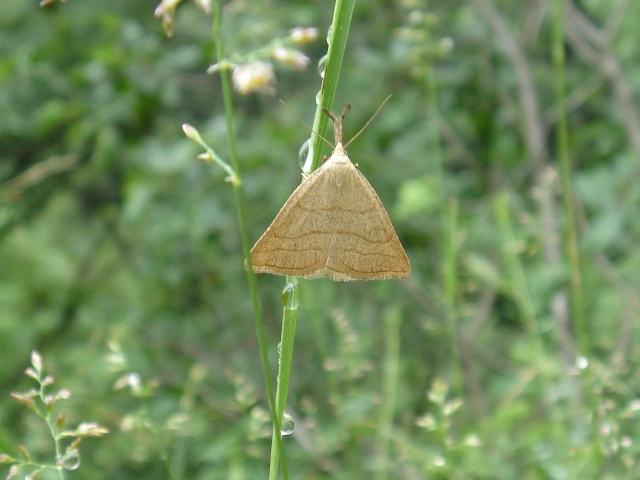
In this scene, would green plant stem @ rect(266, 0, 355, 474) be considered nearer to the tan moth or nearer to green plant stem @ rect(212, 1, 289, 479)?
green plant stem @ rect(212, 1, 289, 479)

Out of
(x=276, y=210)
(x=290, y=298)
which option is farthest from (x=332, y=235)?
(x=276, y=210)

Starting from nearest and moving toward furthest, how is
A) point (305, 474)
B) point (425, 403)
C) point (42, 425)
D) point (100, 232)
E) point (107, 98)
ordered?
point (42, 425), point (305, 474), point (107, 98), point (100, 232), point (425, 403)

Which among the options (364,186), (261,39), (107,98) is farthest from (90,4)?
(364,186)

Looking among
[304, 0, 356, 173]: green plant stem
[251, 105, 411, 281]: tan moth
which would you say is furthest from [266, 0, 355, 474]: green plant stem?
[251, 105, 411, 281]: tan moth

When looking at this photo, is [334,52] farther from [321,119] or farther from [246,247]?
[246,247]

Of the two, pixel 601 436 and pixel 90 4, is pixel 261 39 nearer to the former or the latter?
pixel 90 4
